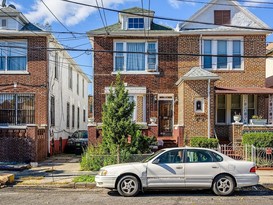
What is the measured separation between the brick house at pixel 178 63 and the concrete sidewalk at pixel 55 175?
4452 millimetres

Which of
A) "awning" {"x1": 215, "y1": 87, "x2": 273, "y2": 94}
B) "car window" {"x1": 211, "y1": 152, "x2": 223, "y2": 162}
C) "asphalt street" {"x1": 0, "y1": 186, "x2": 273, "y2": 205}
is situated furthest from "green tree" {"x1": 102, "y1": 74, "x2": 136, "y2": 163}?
"awning" {"x1": 215, "y1": 87, "x2": 273, "y2": 94}

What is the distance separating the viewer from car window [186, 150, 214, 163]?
10.7 meters

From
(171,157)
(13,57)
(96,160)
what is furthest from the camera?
(13,57)

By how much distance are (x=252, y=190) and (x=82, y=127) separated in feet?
73.2

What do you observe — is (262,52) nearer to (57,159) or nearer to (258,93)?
(258,93)

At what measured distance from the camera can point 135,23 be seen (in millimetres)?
20547

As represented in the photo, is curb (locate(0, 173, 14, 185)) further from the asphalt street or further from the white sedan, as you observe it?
the white sedan

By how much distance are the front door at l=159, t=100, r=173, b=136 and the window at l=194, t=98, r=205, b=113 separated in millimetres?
2504

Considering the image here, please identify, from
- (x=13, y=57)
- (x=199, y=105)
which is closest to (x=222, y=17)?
(x=199, y=105)

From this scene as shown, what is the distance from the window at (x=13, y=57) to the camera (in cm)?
1994

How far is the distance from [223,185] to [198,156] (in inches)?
42.5

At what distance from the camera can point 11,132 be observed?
1717 centimetres

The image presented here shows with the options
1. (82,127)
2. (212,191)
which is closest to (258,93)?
(212,191)

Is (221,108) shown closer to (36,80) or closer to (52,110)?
(52,110)
